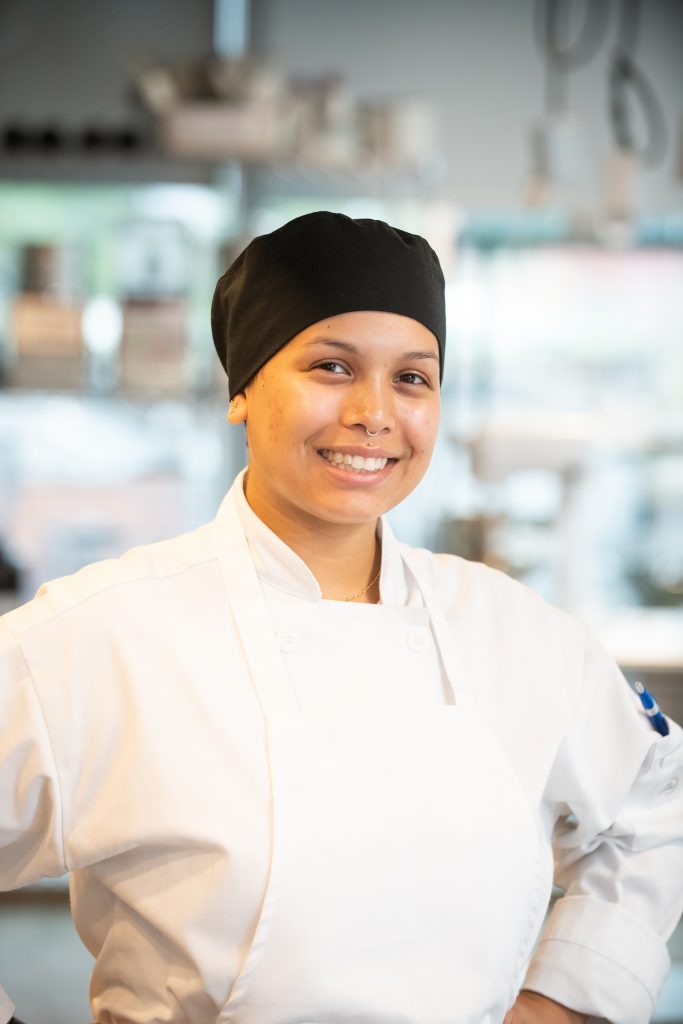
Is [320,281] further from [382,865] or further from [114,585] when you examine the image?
[382,865]

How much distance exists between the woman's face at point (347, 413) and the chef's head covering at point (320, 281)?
0.05 feet

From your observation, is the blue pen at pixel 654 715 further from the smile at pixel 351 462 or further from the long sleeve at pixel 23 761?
the long sleeve at pixel 23 761

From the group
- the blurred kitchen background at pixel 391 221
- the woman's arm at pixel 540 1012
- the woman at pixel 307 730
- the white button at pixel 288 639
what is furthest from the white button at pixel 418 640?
the blurred kitchen background at pixel 391 221

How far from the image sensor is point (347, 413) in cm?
123

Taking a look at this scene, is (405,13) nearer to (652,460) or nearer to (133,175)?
(133,175)

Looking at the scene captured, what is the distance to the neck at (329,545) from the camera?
1.34 meters

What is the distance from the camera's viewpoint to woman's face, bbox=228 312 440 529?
123cm

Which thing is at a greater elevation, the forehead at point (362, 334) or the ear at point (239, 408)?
the forehead at point (362, 334)

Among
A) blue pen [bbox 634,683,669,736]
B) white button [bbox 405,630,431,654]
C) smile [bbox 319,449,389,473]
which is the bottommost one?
blue pen [bbox 634,683,669,736]

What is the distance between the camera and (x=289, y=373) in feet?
4.09

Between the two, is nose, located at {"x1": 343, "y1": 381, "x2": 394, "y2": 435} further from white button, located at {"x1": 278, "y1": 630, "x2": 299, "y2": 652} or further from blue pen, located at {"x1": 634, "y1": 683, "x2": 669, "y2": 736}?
blue pen, located at {"x1": 634, "y1": 683, "x2": 669, "y2": 736}

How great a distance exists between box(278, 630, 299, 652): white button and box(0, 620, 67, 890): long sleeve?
25 centimetres

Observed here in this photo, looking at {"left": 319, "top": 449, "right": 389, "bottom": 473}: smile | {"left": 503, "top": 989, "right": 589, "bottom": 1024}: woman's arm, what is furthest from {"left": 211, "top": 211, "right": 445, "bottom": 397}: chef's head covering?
{"left": 503, "top": 989, "right": 589, "bottom": 1024}: woman's arm

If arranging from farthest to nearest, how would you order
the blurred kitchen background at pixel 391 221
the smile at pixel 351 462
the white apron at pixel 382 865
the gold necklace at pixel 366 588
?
the blurred kitchen background at pixel 391 221
the gold necklace at pixel 366 588
the smile at pixel 351 462
the white apron at pixel 382 865
